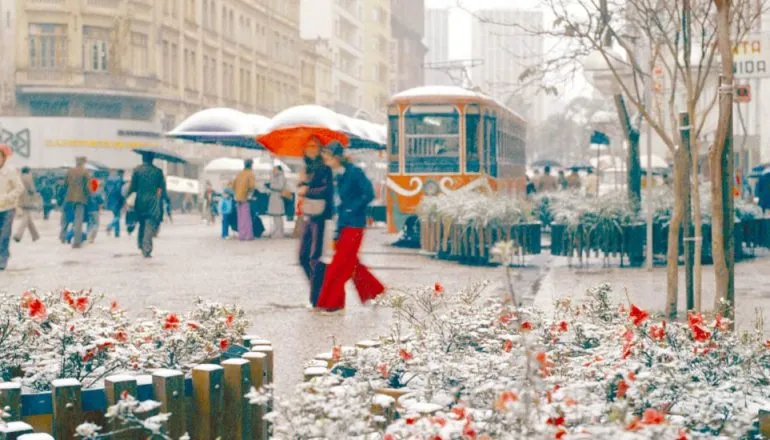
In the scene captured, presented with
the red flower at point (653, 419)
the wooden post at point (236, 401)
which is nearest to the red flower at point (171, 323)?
the wooden post at point (236, 401)

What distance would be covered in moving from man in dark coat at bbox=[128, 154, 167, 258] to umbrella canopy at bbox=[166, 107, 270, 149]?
8.88 m

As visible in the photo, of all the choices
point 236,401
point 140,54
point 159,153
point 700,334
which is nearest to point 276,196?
point 159,153

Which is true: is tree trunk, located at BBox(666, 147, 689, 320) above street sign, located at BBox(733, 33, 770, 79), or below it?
below

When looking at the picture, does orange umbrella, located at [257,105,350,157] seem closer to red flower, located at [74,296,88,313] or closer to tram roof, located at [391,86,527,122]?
tram roof, located at [391,86,527,122]

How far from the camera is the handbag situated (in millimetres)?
14391

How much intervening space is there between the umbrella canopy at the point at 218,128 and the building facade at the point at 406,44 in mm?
95797

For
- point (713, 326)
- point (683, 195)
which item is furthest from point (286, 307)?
point (713, 326)

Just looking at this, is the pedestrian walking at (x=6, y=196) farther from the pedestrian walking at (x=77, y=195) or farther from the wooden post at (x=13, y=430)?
the wooden post at (x=13, y=430)

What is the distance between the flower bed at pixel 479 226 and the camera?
819 inches

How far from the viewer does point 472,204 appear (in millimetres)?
21156

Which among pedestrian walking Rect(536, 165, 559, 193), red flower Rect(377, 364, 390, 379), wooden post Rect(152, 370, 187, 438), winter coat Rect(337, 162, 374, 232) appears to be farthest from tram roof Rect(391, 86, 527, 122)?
wooden post Rect(152, 370, 187, 438)

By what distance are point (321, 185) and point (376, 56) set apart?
10719 centimetres

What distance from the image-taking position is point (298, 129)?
2812 cm

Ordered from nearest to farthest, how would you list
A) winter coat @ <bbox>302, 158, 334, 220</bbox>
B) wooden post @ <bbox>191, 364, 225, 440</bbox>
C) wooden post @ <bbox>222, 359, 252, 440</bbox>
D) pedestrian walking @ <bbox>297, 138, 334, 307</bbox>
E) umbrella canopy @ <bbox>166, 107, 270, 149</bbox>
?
wooden post @ <bbox>191, 364, 225, 440</bbox> → wooden post @ <bbox>222, 359, 252, 440</bbox> → pedestrian walking @ <bbox>297, 138, 334, 307</bbox> → winter coat @ <bbox>302, 158, 334, 220</bbox> → umbrella canopy @ <bbox>166, 107, 270, 149</bbox>
